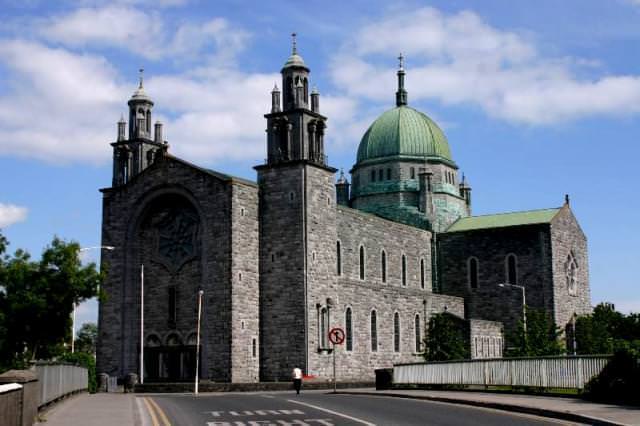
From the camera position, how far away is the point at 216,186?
2232 inches

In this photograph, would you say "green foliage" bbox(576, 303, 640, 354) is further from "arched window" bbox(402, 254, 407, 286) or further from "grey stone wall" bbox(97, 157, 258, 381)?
"grey stone wall" bbox(97, 157, 258, 381)

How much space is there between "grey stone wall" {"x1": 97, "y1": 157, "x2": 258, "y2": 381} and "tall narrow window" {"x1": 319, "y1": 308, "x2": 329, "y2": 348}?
406 centimetres

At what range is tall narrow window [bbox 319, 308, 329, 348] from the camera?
55.7 m

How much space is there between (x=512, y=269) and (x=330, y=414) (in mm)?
51455

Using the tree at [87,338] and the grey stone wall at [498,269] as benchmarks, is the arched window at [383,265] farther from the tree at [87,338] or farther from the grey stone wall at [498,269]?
the tree at [87,338]

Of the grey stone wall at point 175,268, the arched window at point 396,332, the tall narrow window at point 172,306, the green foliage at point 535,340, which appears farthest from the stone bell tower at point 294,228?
the green foliage at point 535,340

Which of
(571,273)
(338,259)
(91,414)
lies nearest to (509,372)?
(91,414)

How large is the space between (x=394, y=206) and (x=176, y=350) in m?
29.6

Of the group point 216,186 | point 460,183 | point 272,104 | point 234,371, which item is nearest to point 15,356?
point 234,371

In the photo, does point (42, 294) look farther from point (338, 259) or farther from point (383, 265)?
point (383, 265)

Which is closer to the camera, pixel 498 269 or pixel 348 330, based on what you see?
pixel 348 330

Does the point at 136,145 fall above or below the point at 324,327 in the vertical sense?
above

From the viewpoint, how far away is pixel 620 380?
26.0 metres

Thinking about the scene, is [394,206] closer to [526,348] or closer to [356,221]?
[356,221]
